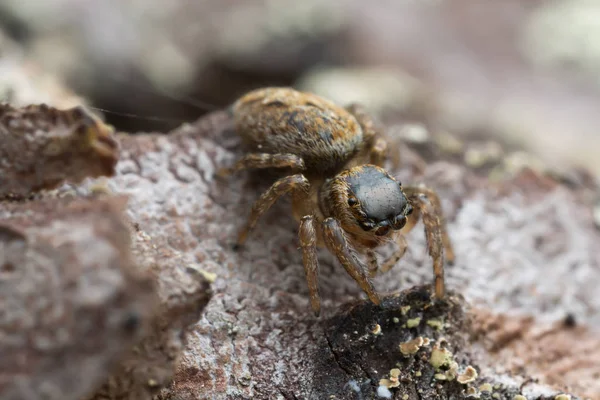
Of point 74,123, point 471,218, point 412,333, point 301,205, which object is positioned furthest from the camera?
point 471,218

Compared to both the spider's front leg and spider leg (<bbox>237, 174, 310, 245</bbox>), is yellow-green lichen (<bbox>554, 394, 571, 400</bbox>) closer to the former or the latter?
the spider's front leg

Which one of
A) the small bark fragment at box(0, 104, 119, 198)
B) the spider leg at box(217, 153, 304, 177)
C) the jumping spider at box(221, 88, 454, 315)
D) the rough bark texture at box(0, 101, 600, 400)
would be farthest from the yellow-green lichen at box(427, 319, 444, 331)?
the small bark fragment at box(0, 104, 119, 198)

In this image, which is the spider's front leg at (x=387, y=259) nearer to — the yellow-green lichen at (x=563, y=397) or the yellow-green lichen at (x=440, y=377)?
the yellow-green lichen at (x=440, y=377)

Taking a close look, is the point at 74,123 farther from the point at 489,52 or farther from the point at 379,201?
the point at 489,52

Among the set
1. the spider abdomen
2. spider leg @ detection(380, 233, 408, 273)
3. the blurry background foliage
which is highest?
the blurry background foliage

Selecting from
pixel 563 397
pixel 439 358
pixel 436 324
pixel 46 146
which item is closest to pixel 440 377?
pixel 439 358

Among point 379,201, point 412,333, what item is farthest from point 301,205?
point 412,333
